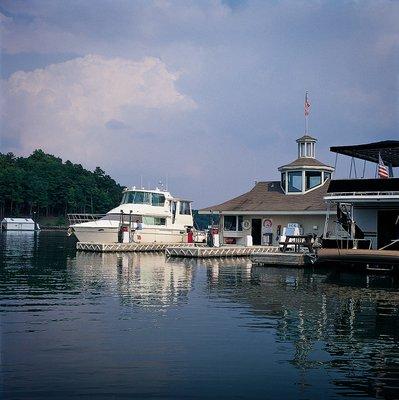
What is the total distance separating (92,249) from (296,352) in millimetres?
30070

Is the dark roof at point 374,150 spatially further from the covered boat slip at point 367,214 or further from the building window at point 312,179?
the building window at point 312,179

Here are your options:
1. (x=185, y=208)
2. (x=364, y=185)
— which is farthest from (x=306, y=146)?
(x=364, y=185)

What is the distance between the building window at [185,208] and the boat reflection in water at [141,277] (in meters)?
13.2

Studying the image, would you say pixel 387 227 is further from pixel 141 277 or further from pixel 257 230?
pixel 257 230

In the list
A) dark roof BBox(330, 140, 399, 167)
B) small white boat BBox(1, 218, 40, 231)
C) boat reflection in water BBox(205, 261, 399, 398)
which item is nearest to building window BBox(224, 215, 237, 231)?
dark roof BBox(330, 140, 399, 167)

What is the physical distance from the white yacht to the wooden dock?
6191mm

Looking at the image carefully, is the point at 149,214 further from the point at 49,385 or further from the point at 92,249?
the point at 49,385

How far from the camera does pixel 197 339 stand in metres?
11.5

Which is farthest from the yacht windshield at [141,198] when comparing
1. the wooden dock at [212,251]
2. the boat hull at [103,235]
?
the wooden dock at [212,251]

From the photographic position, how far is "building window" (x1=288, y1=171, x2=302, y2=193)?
41000 millimetres

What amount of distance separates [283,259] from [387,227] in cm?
525

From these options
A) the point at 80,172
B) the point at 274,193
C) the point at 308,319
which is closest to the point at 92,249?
the point at 274,193

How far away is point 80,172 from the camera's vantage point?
14925 cm

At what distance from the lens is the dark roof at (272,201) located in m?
38.5
